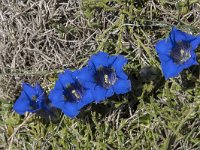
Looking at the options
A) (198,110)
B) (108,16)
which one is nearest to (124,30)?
(108,16)

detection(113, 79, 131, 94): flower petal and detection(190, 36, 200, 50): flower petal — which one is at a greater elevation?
detection(190, 36, 200, 50): flower petal

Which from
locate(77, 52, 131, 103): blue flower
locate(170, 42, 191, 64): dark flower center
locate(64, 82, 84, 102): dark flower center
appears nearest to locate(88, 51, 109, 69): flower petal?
locate(77, 52, 131, 103): blue flower

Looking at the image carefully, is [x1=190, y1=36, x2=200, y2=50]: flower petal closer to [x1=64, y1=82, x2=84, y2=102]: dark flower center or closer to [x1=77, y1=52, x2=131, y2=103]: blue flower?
[x1=77, y1=52, x2=131, y2=103]: blue flower

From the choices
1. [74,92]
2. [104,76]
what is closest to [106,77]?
[104,76]

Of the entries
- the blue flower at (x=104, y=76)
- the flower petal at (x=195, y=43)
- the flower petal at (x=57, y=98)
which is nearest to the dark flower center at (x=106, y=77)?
the blue flower at (x=104, y=76)

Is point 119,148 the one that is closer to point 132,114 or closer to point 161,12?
point 132,114

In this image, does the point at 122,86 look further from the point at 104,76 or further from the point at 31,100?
the point at 31,100
